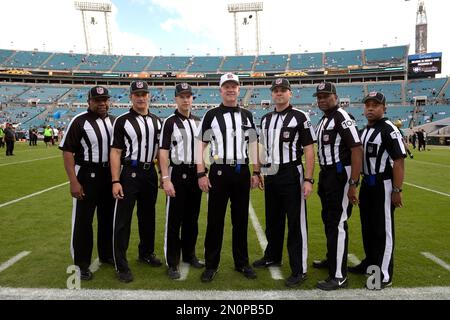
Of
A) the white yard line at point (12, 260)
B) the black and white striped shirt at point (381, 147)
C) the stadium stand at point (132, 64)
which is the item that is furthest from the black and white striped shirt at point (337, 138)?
the stadium stand at point (132, 64)

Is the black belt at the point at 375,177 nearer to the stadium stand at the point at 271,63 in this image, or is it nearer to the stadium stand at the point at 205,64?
the stadium stand at the point at 271,63

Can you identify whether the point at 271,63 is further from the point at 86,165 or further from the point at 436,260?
the point at 86,165

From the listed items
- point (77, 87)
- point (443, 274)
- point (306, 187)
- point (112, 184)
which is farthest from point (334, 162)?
point (77, 87)

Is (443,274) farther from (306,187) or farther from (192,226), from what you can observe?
(192,226)

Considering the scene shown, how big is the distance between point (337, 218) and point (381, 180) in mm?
633

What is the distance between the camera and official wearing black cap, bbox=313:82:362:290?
3.43 metres

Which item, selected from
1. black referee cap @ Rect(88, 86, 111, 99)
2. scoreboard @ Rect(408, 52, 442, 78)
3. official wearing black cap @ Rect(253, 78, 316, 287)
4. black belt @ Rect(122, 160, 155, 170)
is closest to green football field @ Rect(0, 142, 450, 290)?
official wearing black cap @ Rect(253, 78, 316, 287)

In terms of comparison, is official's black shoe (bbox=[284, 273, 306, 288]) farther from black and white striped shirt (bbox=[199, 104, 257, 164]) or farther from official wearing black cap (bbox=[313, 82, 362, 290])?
black and white striped shirt (bbox=[199, 104, 257, 164])

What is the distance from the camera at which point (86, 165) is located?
3777 mm

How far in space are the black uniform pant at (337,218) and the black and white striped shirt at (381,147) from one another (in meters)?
0.30

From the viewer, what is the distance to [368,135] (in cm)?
369

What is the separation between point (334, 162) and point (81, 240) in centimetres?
288

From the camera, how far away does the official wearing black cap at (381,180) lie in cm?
Answer: 348

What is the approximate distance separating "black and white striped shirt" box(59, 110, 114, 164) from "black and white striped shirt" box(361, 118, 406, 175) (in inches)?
113
